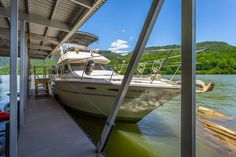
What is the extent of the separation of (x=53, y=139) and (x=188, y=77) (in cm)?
288

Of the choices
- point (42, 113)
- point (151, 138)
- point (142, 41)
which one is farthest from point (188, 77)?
point (42, 113)

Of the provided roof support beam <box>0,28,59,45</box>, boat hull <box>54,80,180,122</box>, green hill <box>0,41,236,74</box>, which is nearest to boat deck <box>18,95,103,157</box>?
boat hull <box>54,80,180,122</box>

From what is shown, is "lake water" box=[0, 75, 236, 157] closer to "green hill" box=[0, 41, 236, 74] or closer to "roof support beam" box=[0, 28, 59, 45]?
"green hill" box=[0, 41, 236, 74]

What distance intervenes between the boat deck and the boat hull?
86 centimetres

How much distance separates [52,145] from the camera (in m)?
2.96

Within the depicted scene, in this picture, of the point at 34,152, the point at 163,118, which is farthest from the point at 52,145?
the point at 163,118

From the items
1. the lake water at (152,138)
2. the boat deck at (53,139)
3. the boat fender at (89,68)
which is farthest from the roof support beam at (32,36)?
the boat deck at (53,139)

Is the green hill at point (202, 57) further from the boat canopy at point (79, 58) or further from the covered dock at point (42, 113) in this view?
the covered dock at point (42, 113)

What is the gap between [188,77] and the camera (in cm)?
128

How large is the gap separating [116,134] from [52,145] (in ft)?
6.23

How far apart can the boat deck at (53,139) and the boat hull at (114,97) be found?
2.81 ft

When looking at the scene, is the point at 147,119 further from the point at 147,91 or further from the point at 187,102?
the point at 187,102

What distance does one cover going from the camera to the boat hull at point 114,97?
13.5 feet

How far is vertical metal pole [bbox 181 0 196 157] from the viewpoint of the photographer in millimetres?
1251
